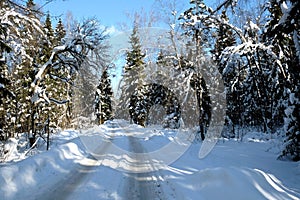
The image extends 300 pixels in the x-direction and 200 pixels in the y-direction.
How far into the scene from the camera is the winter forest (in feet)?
25.1

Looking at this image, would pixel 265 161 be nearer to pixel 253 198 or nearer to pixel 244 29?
pixel 253 198

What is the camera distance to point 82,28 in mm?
16172

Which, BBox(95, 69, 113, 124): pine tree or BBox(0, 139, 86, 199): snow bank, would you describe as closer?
BBox(0, 139, 86, 199): snow bank

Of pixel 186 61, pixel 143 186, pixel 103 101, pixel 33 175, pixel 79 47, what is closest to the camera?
pixel 143 186

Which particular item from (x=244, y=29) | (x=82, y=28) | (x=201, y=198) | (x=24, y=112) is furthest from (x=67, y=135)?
(x=201, y=198)

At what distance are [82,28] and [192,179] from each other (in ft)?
40.2

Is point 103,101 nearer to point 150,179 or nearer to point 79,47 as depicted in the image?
point 79,47

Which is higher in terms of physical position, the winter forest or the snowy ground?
the winter forest

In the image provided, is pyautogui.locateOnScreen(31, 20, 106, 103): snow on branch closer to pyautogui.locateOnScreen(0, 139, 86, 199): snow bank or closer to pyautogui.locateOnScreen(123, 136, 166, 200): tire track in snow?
pyautogui.locateOnScreen(0, 139, 86, 199): snow bank

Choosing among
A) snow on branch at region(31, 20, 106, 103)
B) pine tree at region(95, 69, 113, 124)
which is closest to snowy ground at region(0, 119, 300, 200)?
snow on branch at region(31, 20, 106, 103)

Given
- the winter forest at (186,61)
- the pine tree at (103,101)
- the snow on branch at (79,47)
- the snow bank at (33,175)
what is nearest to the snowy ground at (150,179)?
the snow bank at (33,175)

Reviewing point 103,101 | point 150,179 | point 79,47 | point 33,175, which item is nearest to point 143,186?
point 150,179

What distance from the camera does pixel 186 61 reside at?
18.6 m

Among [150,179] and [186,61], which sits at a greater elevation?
[186,61]
